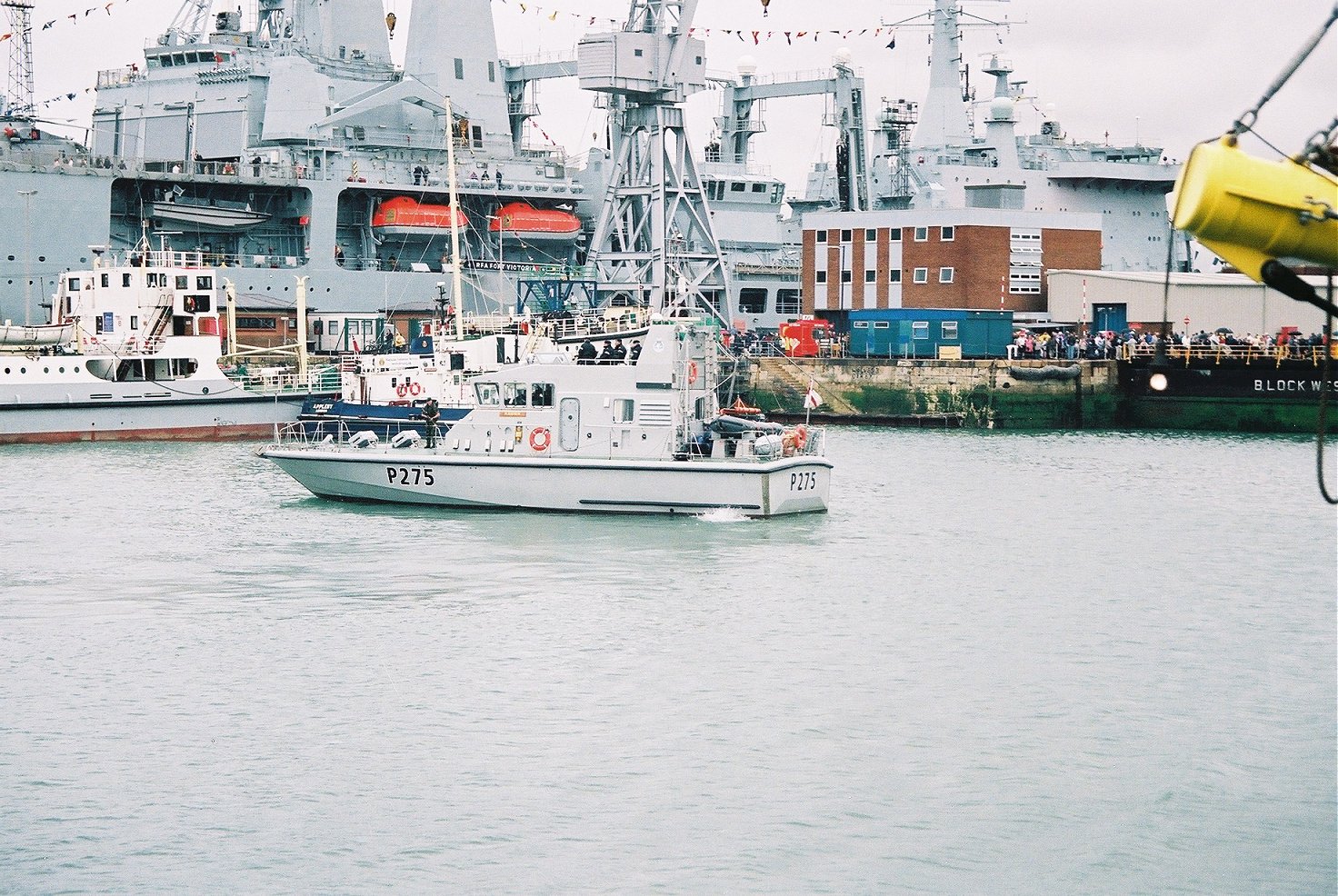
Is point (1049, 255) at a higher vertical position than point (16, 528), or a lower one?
higher

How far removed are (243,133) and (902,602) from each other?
179 feet

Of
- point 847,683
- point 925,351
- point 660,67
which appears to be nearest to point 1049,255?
point 925,351

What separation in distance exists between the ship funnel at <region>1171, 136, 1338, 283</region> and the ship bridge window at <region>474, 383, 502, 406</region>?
2280cm

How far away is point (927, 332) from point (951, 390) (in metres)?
3.20

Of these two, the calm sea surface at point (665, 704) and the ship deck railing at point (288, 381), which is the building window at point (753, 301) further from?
the calm sea surface at point (665, 704)

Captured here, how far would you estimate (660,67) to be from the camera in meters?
58.7

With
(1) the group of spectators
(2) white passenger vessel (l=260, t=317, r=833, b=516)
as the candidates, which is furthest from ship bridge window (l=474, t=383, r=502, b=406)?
(1) the group of spectators

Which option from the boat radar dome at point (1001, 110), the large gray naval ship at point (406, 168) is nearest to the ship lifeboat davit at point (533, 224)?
the large gray naval ship at point (406, 168)

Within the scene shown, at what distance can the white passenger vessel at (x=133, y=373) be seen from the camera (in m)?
46.2

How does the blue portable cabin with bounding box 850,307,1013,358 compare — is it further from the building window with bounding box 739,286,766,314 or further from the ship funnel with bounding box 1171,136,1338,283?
the ship funnel with bounding box 1171,136,1338,283

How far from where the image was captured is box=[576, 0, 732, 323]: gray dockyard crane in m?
57.6

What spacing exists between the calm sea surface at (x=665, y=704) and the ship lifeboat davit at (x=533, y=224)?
43052 millimetres

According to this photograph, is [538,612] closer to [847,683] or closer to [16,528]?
[847,683]

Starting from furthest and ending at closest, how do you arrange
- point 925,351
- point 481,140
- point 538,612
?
1. point 481,140
2. point 925,351
3. point 538,612
